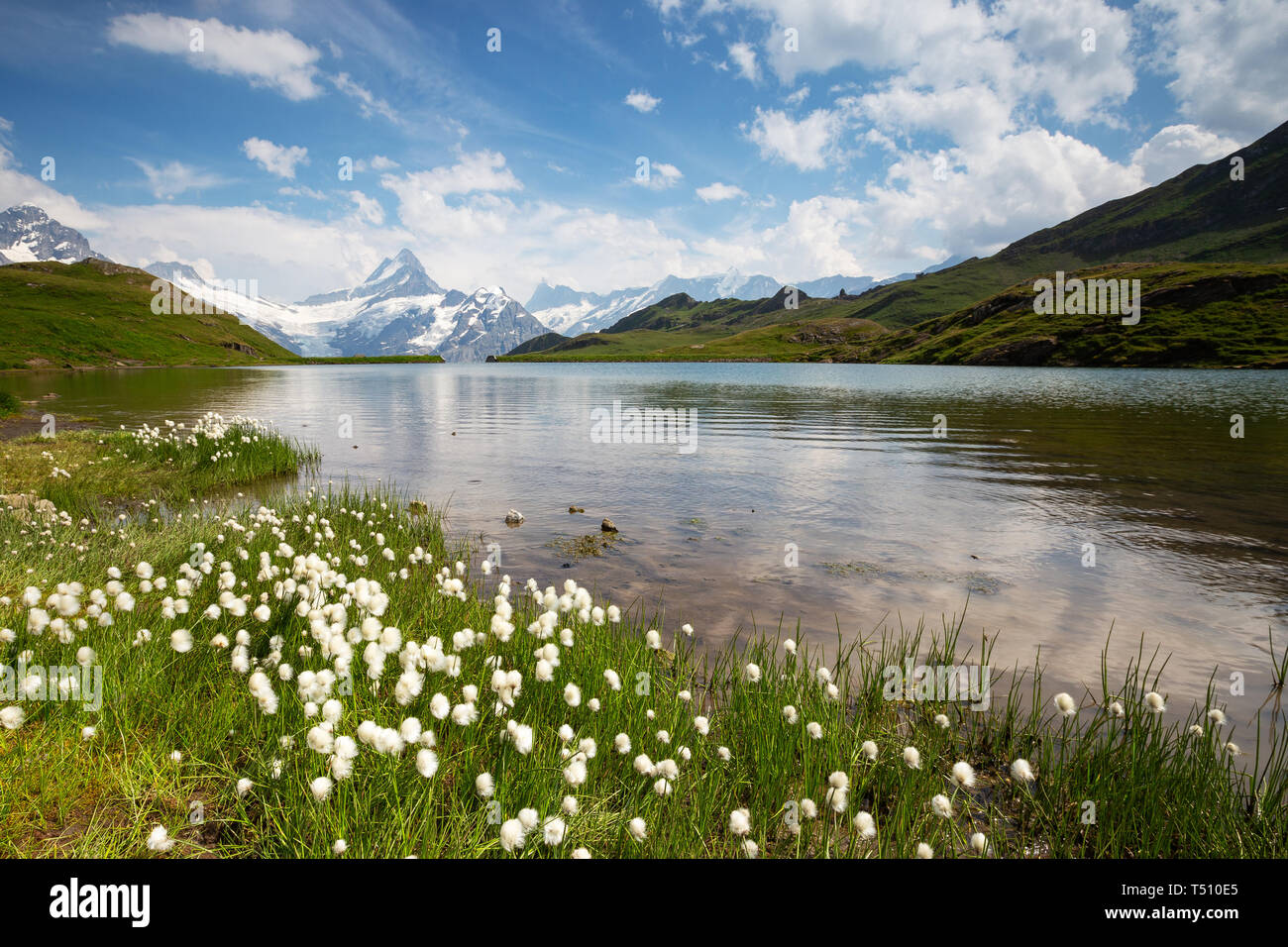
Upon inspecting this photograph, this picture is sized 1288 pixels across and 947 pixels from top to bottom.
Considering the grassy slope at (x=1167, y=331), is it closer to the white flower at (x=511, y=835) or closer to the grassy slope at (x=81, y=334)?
the white flower at (x=511, y=835)

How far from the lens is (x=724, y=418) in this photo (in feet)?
145

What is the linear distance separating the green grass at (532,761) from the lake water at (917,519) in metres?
2.61

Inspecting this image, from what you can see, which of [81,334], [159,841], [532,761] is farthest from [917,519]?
[81,334]

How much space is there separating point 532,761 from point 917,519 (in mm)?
14453

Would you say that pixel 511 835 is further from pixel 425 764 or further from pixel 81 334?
pixel 81 334

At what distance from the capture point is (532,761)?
4.20m

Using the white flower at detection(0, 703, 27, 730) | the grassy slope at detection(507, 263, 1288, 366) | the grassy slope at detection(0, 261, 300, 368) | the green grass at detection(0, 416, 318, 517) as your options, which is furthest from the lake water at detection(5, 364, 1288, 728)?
the grassy slope at detection(0, 261, 300, 368)

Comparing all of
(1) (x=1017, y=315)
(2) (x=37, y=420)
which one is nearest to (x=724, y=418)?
(2) (x=37, y=420)

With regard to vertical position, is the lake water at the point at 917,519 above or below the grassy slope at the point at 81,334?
below

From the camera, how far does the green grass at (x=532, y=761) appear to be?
379cm

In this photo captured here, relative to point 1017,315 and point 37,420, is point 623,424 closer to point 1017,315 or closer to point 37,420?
point 37,420

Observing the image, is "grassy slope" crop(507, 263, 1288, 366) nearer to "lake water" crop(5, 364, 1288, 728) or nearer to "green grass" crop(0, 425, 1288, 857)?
"lake water" crop(5, 364, 1288, 728)

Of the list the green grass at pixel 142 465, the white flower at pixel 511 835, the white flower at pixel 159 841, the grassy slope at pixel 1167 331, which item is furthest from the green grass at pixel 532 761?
the grassy slope at pixel 1167 331

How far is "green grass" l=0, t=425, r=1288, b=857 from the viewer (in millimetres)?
3793
